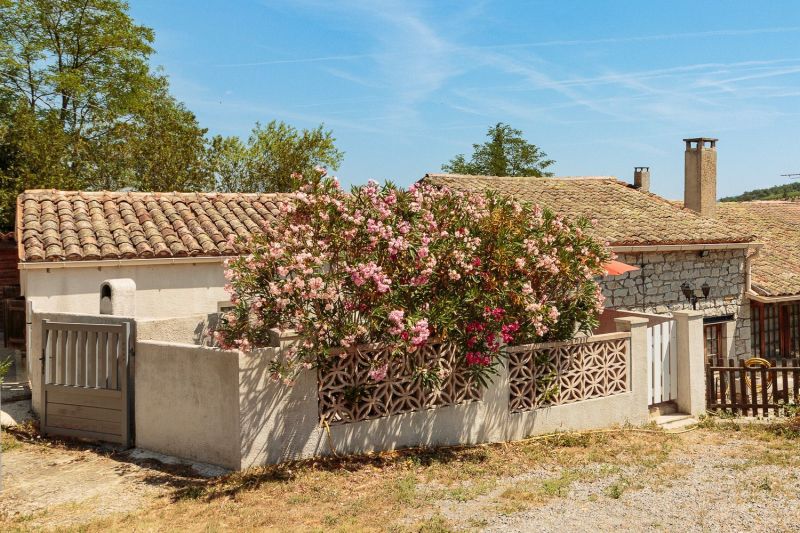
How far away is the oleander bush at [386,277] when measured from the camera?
26.4 feet

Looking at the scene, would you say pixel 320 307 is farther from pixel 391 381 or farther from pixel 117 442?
pixel 117 442

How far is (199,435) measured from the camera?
8406 mm

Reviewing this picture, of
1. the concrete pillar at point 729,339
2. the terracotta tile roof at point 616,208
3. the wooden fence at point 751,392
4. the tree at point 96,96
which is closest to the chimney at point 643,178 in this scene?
the terracotta tile roof at point 616,208

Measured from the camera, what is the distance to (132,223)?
540 inches

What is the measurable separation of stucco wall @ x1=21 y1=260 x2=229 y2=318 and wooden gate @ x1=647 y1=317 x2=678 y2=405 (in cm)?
781

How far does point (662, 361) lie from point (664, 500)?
4422mm

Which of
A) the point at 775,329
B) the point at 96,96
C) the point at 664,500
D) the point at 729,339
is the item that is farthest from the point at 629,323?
the point at 96,96

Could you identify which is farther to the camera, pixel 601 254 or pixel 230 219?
pixel 230 219

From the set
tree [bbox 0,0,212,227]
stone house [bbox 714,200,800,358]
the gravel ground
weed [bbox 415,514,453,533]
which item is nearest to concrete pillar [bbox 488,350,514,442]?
the gravel ground

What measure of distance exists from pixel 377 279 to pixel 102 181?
95.0 feet

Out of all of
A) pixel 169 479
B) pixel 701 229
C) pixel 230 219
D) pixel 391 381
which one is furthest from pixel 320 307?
pixel 701 229

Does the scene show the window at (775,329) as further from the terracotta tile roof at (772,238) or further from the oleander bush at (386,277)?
the oleander bush at (386,277)

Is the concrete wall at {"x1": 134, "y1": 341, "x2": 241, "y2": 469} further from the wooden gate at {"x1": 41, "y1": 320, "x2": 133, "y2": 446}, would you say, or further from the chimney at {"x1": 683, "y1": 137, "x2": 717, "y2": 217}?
the chimney at {"x1": 683, "y1": 137, "x2": 717, "y2": 217}

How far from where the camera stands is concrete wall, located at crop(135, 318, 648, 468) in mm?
8008
